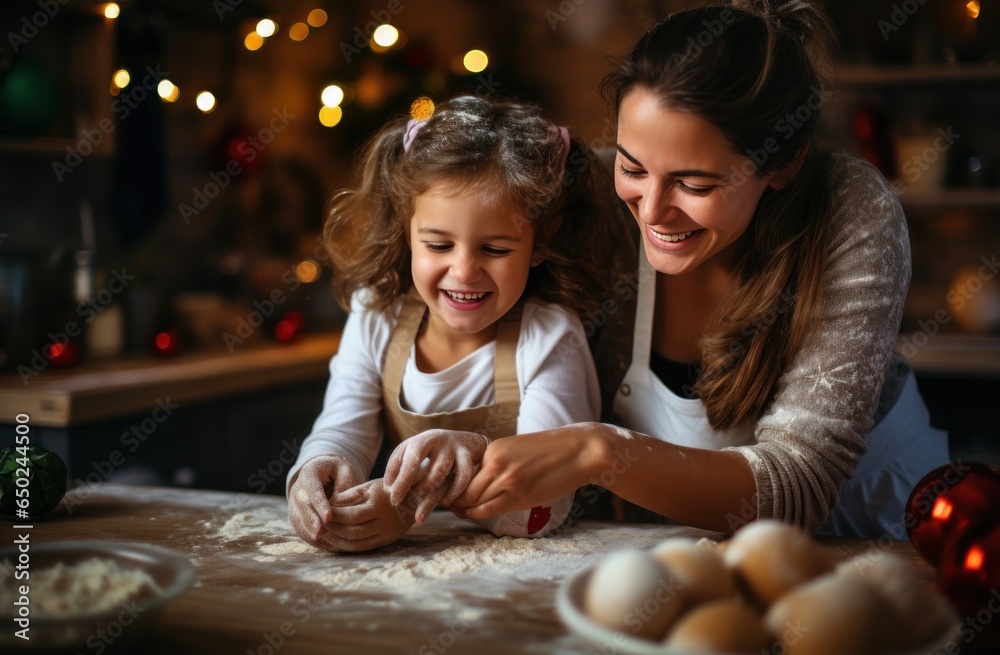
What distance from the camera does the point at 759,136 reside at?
1.25 m

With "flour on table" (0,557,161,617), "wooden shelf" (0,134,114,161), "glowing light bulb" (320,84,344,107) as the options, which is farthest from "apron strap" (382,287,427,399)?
"glowing light bulb" (320,84,344,107)

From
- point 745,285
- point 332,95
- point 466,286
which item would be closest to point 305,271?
point 332,95

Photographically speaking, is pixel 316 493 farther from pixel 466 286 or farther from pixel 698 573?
pixel 698 573

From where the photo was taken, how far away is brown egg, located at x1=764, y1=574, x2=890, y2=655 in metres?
0.67

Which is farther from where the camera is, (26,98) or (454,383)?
(26,98)

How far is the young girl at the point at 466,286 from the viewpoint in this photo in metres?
1.35

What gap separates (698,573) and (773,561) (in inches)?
2.6

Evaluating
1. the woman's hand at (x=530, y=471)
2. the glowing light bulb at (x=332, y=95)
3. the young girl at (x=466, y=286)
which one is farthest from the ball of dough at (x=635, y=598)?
the glowing light bulb at (x=332, y=95)

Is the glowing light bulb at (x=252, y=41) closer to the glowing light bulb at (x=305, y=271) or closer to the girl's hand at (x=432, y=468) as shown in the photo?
the glowing light bulb at (x=305, y=271)

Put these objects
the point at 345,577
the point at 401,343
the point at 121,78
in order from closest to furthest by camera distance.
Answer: the point at 345,577, the point at 401,343, the point at 121,78

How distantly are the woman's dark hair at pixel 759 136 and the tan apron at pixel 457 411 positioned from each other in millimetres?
294

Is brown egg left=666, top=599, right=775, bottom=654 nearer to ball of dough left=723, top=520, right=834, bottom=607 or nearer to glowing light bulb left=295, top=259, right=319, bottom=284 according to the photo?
ball of dough left=723, top=520, right=834, bottom=607

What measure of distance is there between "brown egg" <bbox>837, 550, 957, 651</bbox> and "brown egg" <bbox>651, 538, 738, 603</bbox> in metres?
0.09

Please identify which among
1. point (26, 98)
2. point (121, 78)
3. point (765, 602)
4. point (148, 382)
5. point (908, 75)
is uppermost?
point (908, 75)
